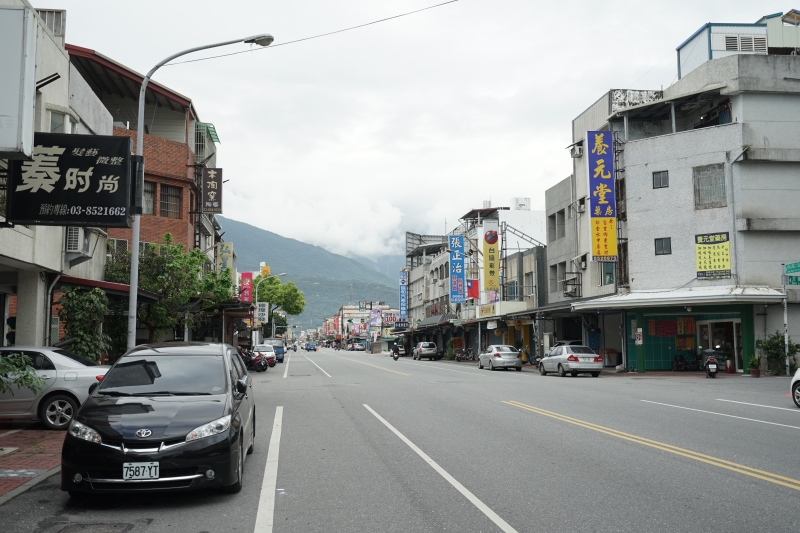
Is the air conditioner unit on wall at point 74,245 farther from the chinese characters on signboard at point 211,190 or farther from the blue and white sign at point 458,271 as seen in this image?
the blue and white sign at point 458,271

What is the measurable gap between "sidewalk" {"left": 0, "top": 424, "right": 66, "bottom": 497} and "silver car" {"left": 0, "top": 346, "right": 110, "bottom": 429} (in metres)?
0.29

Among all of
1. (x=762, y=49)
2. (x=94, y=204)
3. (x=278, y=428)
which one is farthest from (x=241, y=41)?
(x=762, y=49)

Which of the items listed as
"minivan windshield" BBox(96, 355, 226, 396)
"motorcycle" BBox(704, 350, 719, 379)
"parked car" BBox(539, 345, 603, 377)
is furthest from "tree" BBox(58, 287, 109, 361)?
"motorcycle" BBox(704, 350, 719, 379)

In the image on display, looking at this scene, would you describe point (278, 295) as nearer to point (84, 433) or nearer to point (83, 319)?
point (83, 319)

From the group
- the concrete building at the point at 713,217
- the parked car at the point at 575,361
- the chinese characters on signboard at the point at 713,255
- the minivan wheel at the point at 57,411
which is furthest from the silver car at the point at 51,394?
the chinese characters on signboard at the point at 713,255

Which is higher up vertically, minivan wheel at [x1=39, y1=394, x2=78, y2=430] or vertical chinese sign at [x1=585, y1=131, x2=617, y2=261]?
vertical chinese sign at [x1=585, y1=131, x2=617, y2=261]

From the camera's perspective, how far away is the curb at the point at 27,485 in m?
7.46

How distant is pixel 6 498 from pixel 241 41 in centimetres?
→ 1109

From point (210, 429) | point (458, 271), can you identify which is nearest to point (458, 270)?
point (458, 271)

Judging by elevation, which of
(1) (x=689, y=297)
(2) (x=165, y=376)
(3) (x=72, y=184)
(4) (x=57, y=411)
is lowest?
(4) (x=57, y=411)

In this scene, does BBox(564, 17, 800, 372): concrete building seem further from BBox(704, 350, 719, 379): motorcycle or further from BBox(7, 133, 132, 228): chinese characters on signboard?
BBox(7, 133, 132, 228): chinese characters on signboard

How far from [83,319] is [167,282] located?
608 centimetres

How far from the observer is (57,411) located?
1289 centimetres

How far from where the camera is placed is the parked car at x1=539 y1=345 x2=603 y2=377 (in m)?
30.4
